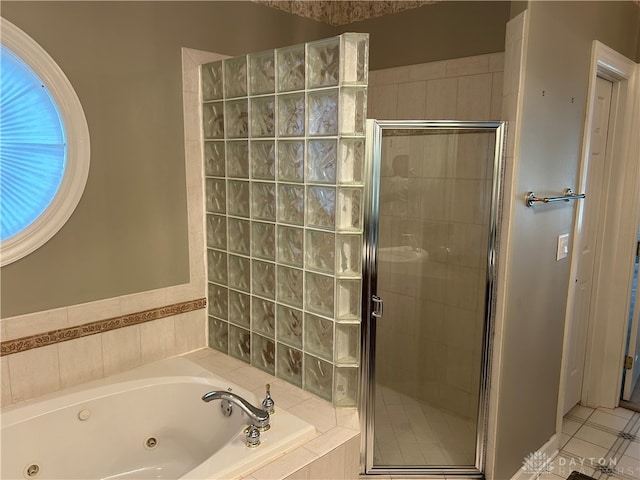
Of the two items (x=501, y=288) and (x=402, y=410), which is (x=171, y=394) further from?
(x=501, y=288)

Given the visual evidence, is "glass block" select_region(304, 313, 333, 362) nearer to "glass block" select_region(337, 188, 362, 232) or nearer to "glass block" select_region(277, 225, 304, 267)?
"glass block" select_region(277, 225, 304, 267)

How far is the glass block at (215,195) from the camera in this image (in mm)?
2434

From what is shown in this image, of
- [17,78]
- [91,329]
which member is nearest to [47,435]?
[91,329]

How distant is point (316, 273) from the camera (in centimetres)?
207

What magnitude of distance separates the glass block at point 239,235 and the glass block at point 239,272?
44mm

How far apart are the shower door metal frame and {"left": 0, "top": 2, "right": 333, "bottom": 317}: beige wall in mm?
1010

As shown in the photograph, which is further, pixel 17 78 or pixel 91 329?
pixel 91 329

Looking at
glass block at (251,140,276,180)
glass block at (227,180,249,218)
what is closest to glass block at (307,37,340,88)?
glass block at (251,140,276,180)

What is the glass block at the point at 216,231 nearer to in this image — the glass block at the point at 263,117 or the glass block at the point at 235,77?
the glass block at the point at 263,117

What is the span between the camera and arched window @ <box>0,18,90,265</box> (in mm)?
1828

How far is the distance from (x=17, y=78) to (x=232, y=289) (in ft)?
4.31

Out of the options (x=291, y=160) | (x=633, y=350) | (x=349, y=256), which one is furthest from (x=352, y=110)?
(x=633, y=350)

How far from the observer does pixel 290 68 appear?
204 cm

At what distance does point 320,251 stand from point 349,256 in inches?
5.6
